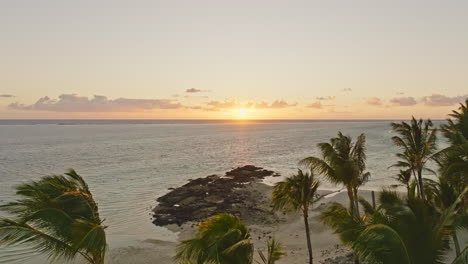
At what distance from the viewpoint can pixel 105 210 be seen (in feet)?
137

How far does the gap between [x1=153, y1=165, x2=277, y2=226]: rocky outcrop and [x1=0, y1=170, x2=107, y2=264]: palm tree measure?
27361 millimetres

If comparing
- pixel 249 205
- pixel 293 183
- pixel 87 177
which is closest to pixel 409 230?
pixel 293 183

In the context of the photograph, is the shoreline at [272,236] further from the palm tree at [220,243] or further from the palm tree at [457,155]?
the palm tree at [220,243]

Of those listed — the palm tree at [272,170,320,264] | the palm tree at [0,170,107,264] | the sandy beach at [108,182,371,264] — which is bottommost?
the sandy beach at [108,182,371,264]

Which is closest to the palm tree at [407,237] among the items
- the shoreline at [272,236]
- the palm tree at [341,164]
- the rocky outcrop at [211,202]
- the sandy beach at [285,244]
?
the palm tree at [341,164]

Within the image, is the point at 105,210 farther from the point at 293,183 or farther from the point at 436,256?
the point at 436,256

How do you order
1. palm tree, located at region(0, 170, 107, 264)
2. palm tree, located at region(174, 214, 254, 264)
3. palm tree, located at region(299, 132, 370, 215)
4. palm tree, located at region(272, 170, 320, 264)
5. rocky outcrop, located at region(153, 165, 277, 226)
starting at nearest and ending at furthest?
1. palm tree, located at region(0, 170, 107, 264)
2. palm tree, located at region(174, 214, 254, 264)
3. palm tree, located at region(272, 170, 320, 264)
4. palm tree, located at region(299, 132, 370, 215)
5. rocky outcrop, located at region(153, 165, 277, 226)

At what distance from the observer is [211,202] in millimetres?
43938

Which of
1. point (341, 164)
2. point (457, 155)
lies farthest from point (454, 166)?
point (341, 164)

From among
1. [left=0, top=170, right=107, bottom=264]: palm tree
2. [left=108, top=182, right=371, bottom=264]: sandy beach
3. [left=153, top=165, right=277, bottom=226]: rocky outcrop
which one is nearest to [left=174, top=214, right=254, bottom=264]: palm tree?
[left=0, top=170, right=107, bottom=264]: palm tree

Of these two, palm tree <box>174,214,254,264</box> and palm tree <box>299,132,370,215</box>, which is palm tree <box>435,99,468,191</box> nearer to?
palm tree <box>299,132,370,215</box>

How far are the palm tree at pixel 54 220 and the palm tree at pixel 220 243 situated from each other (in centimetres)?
262

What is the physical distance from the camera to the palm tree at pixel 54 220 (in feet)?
29.5

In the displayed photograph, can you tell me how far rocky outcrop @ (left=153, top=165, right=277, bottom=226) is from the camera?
38.2 meters
